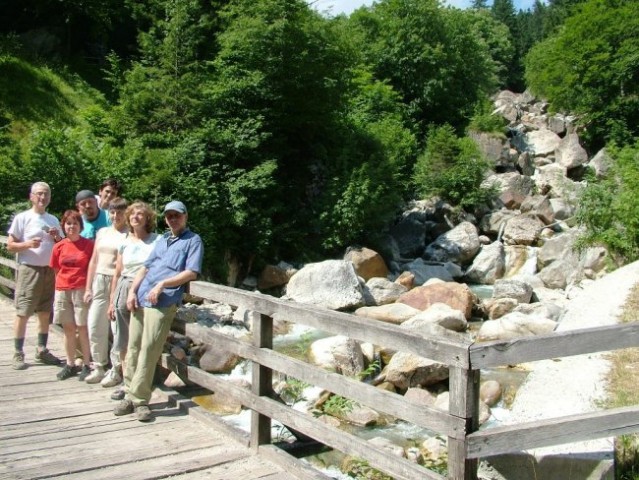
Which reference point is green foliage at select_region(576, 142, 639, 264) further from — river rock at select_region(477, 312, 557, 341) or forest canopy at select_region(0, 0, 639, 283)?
forest canopy at select_region(0, 0, 639, 283)

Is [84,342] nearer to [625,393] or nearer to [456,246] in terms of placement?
[625,393]

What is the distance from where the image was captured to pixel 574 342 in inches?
144

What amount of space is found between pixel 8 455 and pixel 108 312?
5.73 ft

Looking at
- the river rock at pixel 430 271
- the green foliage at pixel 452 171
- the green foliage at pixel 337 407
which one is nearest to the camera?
the green foliage at pixel 337 407

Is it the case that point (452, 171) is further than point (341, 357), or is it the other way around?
point (452, 171)

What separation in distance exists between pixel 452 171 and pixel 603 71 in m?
15.7

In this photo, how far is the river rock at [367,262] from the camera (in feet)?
66.9

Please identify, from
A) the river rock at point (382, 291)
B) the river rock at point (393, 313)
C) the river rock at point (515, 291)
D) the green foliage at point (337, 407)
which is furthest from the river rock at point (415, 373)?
the river rock at point (515, 291)

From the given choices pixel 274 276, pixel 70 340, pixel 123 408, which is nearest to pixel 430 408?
pixel 123 408

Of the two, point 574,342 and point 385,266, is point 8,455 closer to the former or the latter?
point 574,342

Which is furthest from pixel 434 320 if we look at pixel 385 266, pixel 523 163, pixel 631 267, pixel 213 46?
pixel 523 163

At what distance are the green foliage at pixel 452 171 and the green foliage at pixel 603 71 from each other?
1133cm

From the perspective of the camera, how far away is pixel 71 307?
6.71 meters

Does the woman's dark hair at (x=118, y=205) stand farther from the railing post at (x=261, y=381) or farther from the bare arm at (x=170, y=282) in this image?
the railing post at (x=261, y=381)
